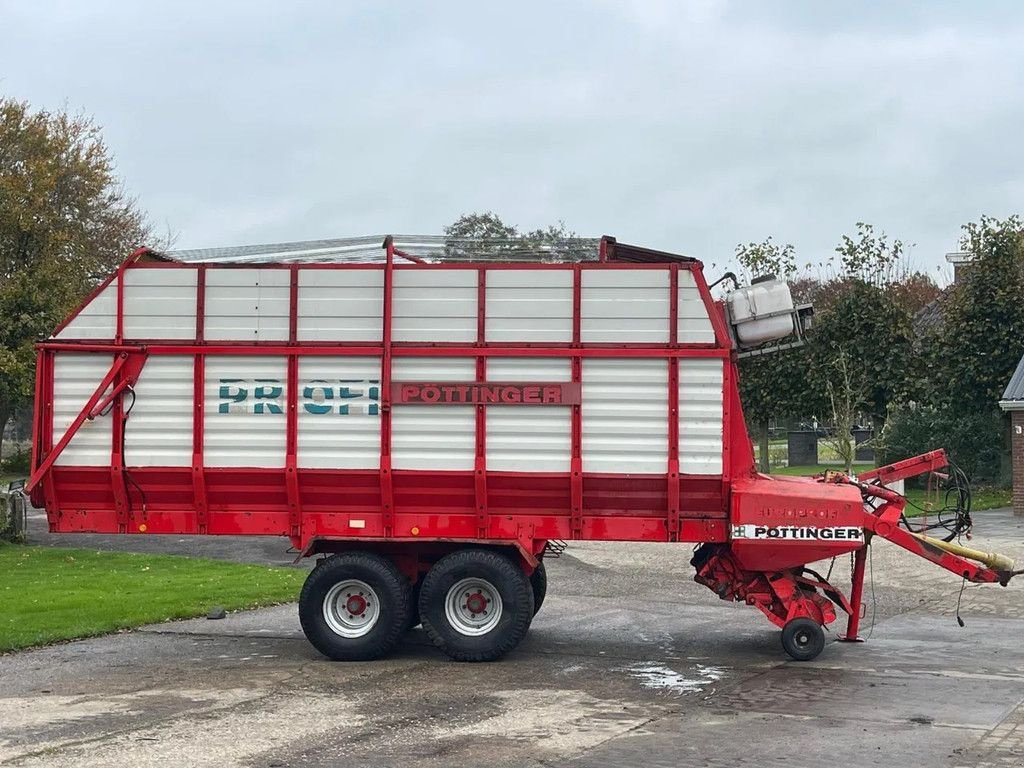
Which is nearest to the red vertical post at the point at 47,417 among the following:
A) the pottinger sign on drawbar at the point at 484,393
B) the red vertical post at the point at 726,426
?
the pottinger sign on drawbar at the point at 484,393

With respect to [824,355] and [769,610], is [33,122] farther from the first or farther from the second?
[769,610]

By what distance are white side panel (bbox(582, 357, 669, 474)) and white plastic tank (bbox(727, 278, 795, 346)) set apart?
0.86 meters

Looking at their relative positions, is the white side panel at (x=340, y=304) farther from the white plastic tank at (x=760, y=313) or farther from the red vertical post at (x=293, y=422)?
the white plastic tank at (x=760, y=313)

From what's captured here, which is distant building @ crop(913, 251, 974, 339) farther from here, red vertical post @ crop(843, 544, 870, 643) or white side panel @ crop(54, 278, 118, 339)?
white side panel @ crop(54, 278, 118, 339)

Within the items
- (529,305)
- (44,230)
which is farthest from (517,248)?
(44,230)

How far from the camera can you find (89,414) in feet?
37.0

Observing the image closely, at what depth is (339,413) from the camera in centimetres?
1124

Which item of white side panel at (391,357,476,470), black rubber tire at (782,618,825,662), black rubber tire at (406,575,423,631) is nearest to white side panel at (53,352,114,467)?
white side panel at (391,357,476,470)

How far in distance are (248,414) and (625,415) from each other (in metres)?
3.21

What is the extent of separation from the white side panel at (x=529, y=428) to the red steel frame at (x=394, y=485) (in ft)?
0.23

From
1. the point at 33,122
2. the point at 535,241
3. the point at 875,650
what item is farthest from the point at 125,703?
the point at 33,122

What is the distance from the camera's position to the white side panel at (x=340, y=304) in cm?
1133

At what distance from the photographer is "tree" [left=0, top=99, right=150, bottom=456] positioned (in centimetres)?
2308

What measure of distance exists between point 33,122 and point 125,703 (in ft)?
87.8
